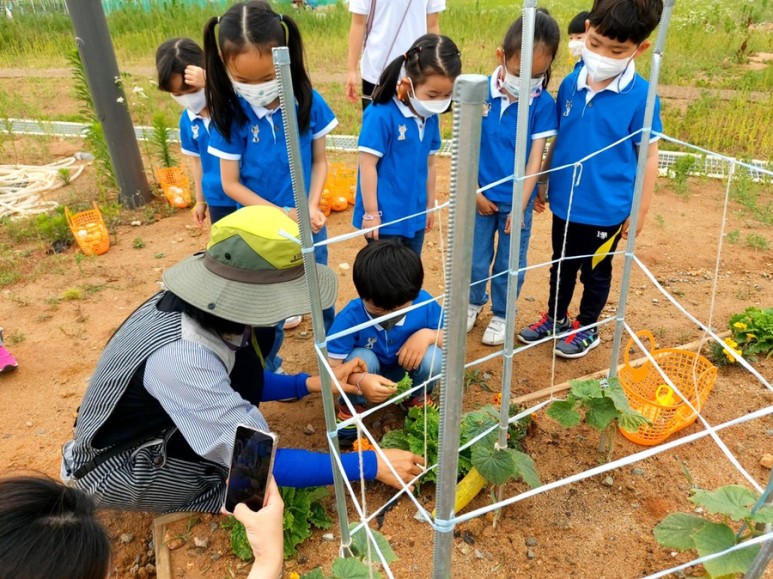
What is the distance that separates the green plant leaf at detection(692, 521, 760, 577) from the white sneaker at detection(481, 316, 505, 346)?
A: 1.51 meters

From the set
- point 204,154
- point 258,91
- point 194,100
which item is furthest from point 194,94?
point 258,91

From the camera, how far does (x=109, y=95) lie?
396 cm

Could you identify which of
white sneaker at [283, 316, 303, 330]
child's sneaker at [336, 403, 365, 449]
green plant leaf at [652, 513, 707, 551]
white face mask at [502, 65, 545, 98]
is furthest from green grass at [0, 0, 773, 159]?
green plant leaf at [652, 513, 707, 551]

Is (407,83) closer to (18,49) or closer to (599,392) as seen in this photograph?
(599,392)

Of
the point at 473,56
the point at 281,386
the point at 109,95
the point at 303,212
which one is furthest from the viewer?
the point at 473,56

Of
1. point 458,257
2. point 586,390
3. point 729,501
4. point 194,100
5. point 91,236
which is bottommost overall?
point 91,236

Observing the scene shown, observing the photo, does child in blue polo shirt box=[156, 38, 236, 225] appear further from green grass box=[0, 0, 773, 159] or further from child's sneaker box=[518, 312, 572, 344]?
green grass box=[0, 0, 773, 159]

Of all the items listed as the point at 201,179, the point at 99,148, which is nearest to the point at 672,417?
the point at 201,179

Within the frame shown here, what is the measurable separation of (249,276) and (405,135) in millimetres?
1167

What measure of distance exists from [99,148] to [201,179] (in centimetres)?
208

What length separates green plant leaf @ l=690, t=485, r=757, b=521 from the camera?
122 cm

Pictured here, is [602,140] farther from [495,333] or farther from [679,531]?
[679,531]

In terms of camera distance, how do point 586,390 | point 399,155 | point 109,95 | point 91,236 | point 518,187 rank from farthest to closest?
point 109,95 < point 91,236 < point 399,155 < point 586,390 < point 518,187

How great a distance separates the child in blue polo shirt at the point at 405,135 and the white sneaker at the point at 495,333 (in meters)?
0.60
